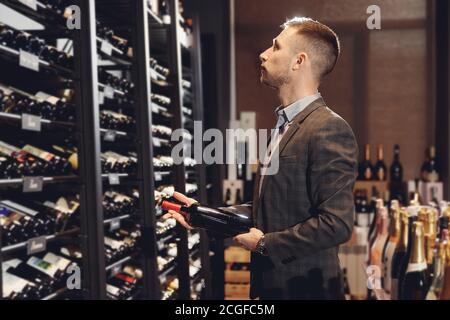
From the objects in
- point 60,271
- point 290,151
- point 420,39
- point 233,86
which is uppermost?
point 420,39

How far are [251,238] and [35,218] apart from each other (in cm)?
117

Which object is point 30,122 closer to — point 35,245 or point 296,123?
point 35,245

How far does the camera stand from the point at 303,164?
1328 mm

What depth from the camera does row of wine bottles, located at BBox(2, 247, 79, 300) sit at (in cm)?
211

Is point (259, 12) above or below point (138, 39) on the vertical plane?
above

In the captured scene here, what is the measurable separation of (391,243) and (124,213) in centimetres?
138

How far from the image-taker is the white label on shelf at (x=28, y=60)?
2008 millimetres

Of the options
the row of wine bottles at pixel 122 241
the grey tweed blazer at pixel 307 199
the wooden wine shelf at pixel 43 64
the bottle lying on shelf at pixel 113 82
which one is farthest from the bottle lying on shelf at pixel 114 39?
the grey tweed blazer at pixel 307 199

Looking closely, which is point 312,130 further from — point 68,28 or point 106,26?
point 106,26

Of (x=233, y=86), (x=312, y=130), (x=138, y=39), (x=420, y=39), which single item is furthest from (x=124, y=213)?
(x=420, y=39)

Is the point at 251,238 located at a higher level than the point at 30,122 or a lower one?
lower

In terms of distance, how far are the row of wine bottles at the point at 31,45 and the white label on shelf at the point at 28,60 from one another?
0.09m

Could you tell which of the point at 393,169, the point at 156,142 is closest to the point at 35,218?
the point at 156,142

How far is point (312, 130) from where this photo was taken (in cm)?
133
